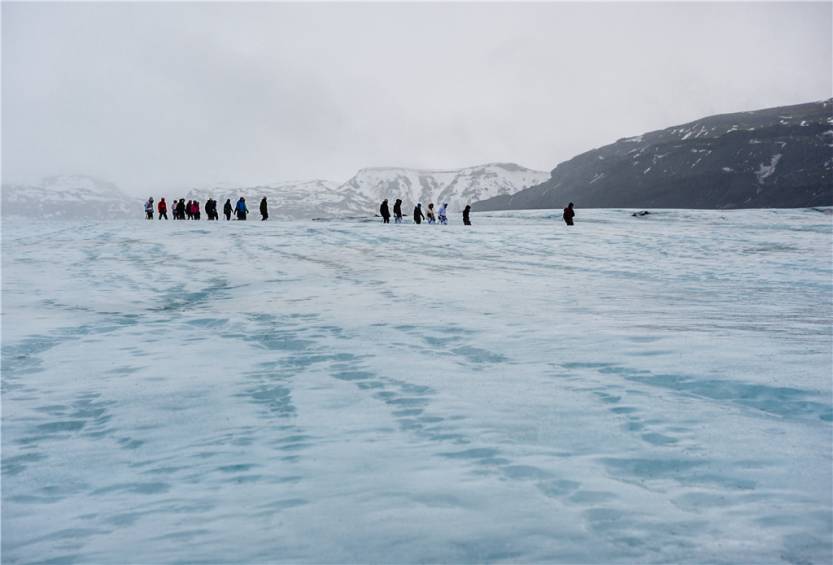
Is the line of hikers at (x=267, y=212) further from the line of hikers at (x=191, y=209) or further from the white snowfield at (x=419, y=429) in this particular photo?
the white snowfield at (x=419, y=429)

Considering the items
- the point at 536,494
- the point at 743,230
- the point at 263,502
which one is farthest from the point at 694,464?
the point at 743,230

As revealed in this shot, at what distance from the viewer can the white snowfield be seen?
3322mm

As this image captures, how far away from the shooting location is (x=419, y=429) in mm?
4918

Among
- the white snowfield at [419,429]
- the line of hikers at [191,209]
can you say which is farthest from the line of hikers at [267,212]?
the white snowfield at [419,429]

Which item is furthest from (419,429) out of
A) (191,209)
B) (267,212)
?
(191,209)

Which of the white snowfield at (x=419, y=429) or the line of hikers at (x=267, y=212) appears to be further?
the line of hikers at (x=267, y=212)

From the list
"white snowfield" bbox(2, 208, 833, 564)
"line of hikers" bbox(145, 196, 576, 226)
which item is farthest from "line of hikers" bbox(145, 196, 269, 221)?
"white snowfield" bbox(2, 208, 833, 564)

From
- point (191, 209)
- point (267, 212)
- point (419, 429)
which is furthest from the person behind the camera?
point (191, 209)

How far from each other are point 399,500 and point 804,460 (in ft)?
8.96

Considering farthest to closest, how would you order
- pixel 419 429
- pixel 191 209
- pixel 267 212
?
pixel 191 209 < pixel 267 212 < pixel 419 429

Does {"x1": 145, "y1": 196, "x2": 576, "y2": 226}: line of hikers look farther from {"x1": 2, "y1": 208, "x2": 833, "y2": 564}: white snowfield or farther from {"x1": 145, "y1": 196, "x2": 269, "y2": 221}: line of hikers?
{"x1": 2, "y1": 208, "x2": 833, "y2": 564}: white snowfield

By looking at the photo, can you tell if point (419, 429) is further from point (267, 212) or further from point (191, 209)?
point (191, 209)

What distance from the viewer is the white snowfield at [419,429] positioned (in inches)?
131

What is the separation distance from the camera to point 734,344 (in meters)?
7.10
